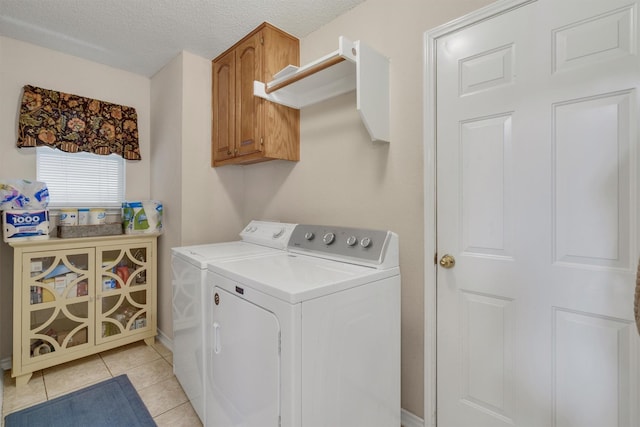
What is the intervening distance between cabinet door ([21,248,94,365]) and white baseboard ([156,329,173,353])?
52 cm

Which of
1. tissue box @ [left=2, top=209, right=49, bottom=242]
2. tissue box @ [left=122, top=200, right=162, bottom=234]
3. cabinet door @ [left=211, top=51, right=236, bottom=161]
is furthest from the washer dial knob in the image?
tissue box @ [left=2, top=209, right=49, bottom=242]

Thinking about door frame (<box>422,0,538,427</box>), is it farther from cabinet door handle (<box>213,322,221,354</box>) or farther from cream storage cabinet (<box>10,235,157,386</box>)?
cream storage cabinet (<box>10,235,157,386</box>)

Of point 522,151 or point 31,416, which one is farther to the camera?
point 31,416

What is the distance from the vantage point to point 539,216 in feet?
4.01

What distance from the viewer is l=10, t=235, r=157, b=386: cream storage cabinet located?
2037mm

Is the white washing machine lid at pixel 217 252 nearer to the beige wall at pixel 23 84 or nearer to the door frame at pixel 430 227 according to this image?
the door frame at pixel 430 227

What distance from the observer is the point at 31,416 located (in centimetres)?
174

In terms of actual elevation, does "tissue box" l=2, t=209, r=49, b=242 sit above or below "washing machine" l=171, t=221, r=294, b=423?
above

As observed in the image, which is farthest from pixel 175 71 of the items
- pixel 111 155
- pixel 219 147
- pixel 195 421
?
pixel 195 421

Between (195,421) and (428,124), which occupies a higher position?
(428,124)

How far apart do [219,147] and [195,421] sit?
1.92m

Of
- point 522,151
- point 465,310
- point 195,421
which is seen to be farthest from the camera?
point 195,421

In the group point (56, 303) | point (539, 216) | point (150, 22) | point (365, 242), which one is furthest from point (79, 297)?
point (539, 216)

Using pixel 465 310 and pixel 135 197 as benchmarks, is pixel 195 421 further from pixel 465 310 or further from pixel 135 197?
pixel 135 197
